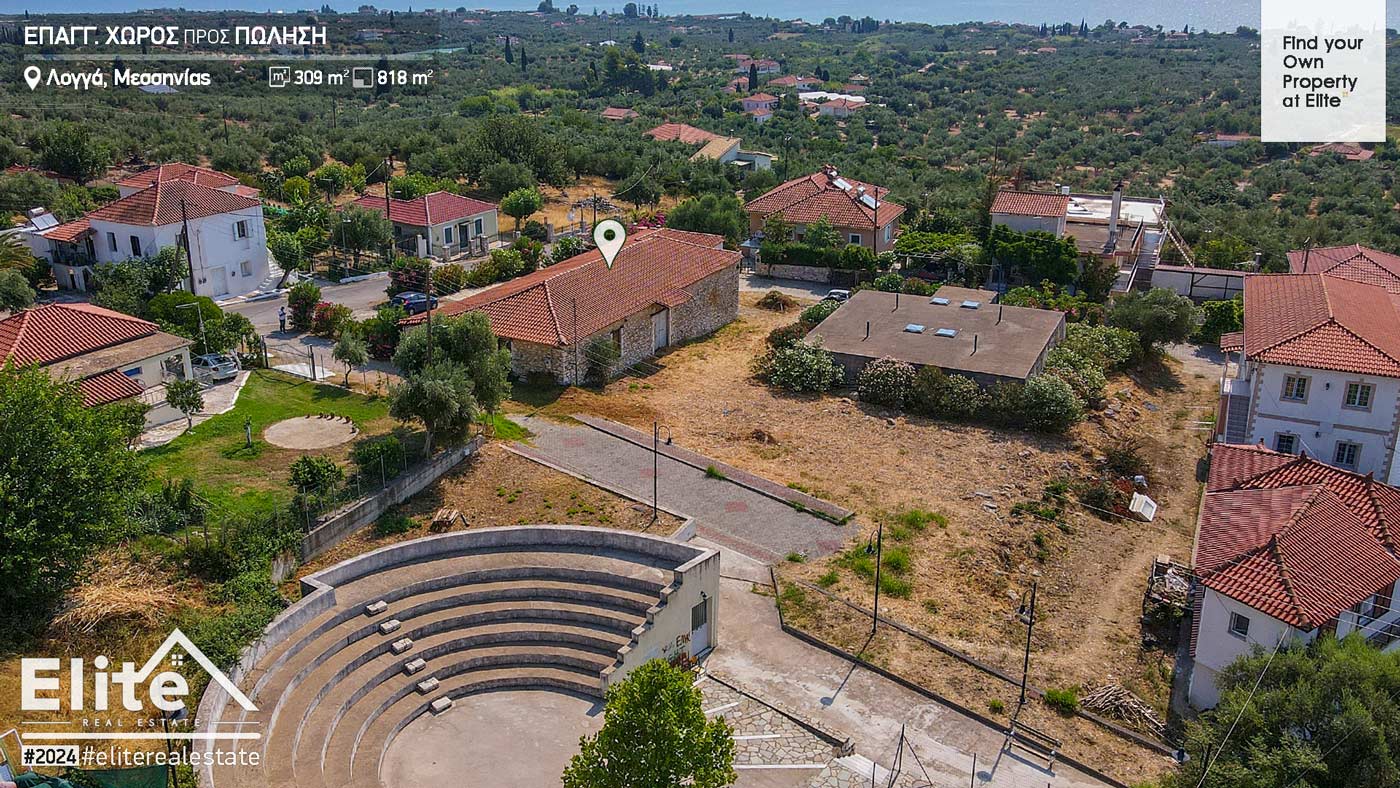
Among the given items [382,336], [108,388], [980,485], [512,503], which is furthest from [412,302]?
[980,485]

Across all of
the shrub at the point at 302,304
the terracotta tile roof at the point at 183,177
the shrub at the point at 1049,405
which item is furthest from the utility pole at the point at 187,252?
the shrub at the point at 1049,405

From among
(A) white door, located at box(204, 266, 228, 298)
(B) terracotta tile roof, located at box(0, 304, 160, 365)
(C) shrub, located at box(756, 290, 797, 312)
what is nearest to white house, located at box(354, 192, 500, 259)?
(A) white door, located at box(204, 266, 228, 298)

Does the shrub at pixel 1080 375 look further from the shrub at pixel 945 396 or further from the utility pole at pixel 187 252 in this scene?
the utility pole at pixel 187 252

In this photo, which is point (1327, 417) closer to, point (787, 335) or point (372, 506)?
point (787, 335)

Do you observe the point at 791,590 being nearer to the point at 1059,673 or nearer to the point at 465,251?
the point at 1059,673

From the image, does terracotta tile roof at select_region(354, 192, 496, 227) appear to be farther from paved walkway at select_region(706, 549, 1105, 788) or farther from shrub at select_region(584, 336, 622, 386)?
paved walkway at select_region(706, 549, 1105, 788)

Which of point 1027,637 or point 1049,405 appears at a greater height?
point 1049,405
